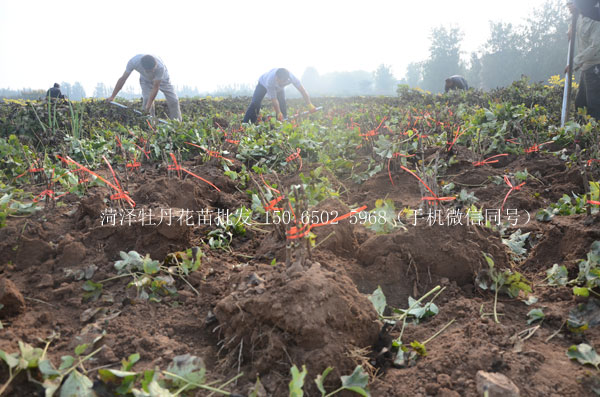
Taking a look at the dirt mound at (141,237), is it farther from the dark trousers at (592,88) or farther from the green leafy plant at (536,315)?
the dark trousers at (592,88)

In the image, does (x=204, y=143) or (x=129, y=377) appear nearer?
(x=129, y=377)

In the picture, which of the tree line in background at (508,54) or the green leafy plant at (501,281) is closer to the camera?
the green leafy plant at (501,281)

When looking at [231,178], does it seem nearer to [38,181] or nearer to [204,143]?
[204,143]

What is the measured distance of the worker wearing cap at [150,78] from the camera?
8.84 meters

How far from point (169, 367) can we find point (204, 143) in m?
3.66

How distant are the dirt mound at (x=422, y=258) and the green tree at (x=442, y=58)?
70817 millimetres

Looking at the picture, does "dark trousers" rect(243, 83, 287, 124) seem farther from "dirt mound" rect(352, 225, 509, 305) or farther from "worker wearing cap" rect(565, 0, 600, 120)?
"dirt mound" rect(352, 225, 509, 305)

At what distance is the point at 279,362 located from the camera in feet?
4.91

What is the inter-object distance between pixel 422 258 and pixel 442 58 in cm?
7464

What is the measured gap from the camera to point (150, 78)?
948cm

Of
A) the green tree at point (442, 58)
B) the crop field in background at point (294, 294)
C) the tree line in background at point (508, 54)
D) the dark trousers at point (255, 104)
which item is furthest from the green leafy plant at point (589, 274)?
the green tree at point (442, 58)

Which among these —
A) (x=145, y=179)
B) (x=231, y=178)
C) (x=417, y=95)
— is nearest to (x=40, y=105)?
(x=145, y=179)

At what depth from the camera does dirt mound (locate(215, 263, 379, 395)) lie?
1.49m

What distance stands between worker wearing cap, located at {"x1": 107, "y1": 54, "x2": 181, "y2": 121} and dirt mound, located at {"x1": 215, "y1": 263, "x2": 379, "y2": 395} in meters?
8.26
